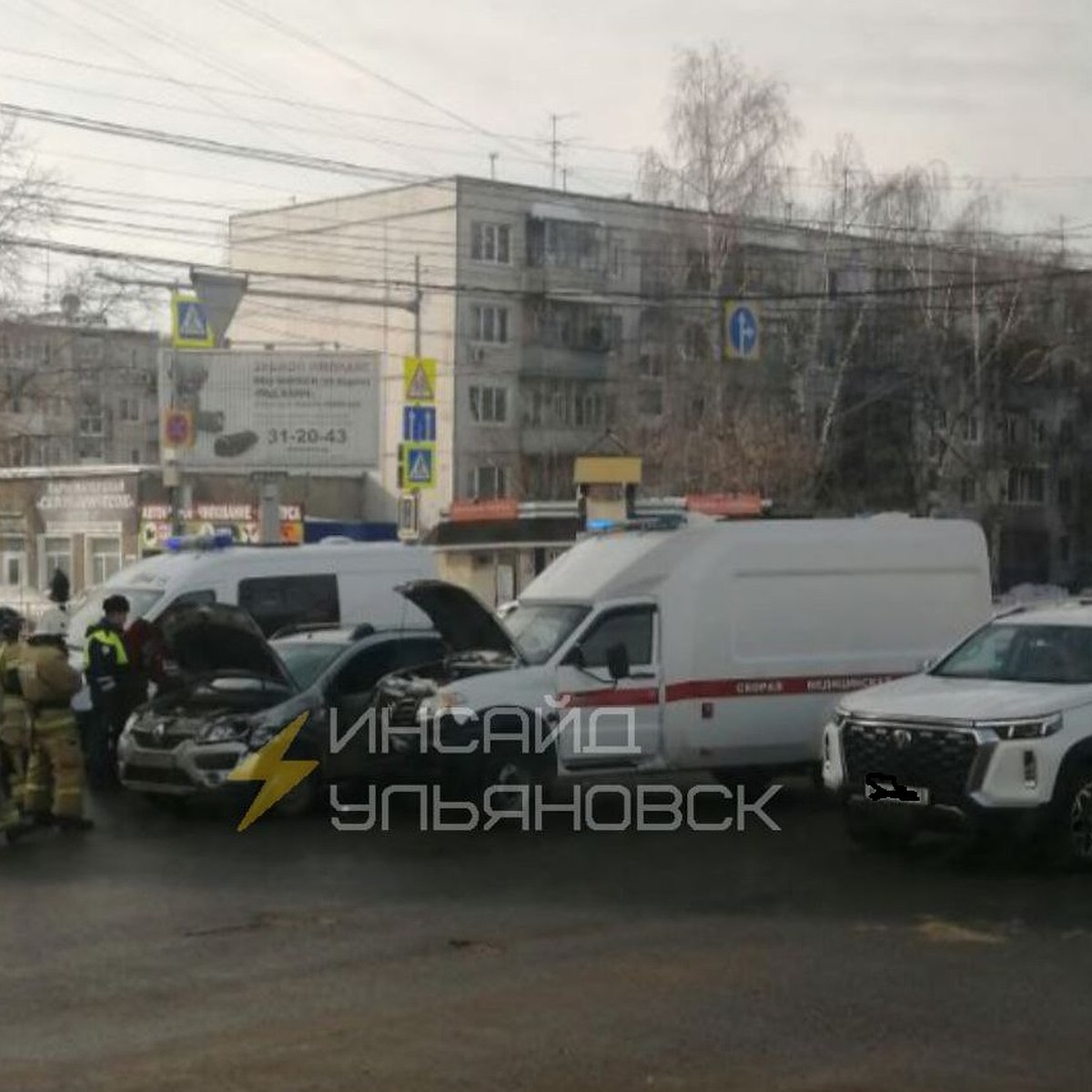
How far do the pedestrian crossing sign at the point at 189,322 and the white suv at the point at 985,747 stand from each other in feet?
64.8

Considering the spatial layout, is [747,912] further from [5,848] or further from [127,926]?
[5,848]

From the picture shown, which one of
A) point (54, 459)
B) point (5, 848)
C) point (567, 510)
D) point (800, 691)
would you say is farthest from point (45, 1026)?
point (54, 459)

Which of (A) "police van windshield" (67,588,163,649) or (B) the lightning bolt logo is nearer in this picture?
(B) the lightning bolt logo

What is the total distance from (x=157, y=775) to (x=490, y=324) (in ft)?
153

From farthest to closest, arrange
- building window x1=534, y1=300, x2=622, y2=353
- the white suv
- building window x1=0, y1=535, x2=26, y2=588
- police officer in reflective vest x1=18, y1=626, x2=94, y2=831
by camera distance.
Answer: building window x1=534, y1=300, x2=622, y2=353 < building window x1=0, y1=535, x2=26, y2=588 < police officer in reflective vest x1=18, y1=626, x2=94, y2=831 < the white suv

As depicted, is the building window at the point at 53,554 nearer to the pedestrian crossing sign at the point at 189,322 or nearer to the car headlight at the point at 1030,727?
the pedestrian crossing sign at the point at 189,322

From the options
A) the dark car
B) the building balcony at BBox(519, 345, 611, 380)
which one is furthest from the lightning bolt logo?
the building balcony at BBox(519, 345, 611, 380)

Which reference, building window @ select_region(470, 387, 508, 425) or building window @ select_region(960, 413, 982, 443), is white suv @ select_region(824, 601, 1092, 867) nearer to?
building window @ select_region(960, 413, 982, 443)

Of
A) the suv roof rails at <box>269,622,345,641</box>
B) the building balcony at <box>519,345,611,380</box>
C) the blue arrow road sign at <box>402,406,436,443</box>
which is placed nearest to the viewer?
the suv roof rails at <box>269,622,345,641</box>

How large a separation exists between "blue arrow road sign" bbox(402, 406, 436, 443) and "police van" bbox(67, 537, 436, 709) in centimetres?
1347

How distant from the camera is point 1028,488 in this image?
67.8m

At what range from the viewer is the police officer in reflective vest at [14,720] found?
14406 mm

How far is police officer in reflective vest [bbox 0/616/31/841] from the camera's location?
14.4 m

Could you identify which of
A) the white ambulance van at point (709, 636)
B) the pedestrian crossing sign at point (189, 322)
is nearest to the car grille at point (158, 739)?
the white ambulance van at point (709, 636)
